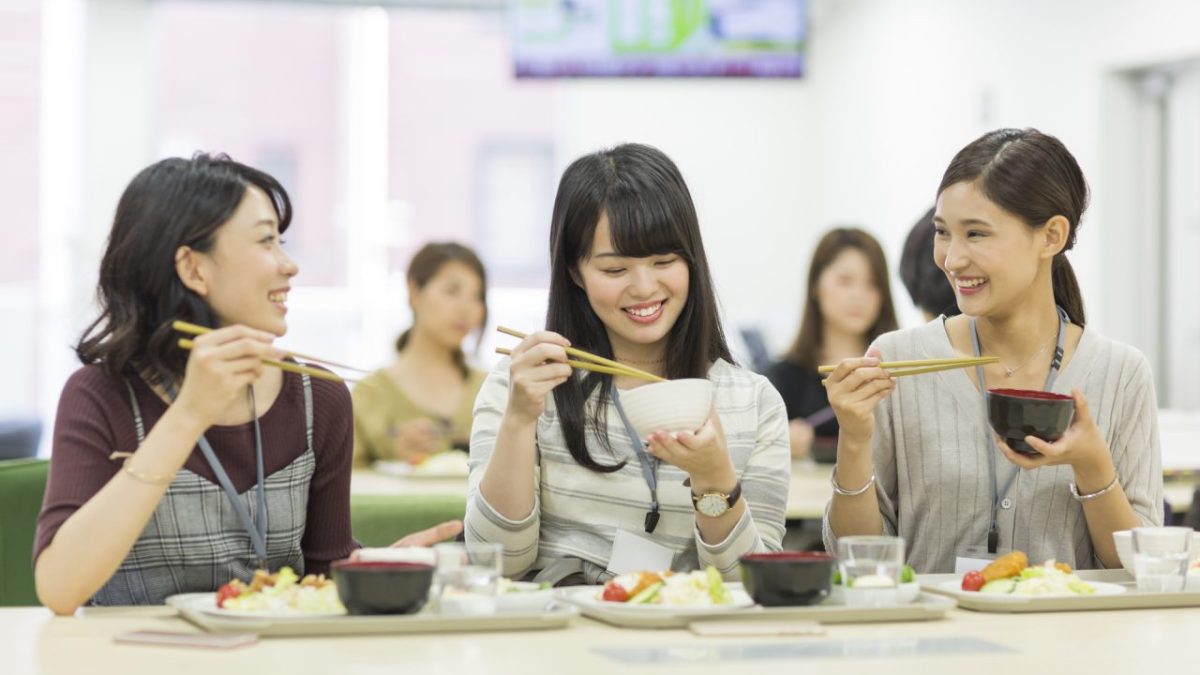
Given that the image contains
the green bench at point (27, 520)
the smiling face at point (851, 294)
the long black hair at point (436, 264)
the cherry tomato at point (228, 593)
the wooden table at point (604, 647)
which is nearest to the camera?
the wooden table at point (604, 647)

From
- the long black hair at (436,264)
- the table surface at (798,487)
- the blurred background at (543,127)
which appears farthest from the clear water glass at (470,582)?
the blurred background at (543,127)

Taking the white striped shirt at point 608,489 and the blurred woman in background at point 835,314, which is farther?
the blurred woman in background at point 835,314

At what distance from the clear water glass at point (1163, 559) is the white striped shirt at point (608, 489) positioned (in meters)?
0.55

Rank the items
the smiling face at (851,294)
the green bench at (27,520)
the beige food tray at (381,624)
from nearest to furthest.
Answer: the beige food tray at (381,624) < the green bench at (27,520) < the smiling face at (851,294)

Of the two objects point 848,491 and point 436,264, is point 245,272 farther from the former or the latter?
point 436,264

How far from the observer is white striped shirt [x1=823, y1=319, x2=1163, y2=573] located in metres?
2.40

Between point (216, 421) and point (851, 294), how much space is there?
10.2 feet

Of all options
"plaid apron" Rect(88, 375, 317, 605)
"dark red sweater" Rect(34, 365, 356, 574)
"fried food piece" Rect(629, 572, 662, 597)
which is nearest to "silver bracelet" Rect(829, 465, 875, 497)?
"fried food piece" Rect(629, 572, 662, 597)

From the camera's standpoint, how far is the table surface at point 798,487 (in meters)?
3.47

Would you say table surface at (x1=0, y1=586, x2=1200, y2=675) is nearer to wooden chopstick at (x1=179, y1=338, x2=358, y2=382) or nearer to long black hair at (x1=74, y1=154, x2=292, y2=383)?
wooden chopstick at (x1=179, y1=338, x2=358, y2=382)

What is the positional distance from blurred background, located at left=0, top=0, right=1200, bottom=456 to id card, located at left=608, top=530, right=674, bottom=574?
168 inches

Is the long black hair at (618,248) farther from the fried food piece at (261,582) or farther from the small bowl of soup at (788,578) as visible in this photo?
the fried food piece at (261,582)

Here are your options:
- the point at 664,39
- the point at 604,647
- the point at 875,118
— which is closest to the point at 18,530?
the point at 604,647

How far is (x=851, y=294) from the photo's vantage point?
4832mm
